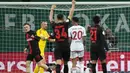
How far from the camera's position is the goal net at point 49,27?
68.7 ft

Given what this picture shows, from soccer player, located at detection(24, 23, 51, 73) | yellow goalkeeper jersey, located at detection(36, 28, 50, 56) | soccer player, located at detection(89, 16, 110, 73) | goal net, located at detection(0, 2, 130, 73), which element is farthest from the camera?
goal net, located at detection(0, 2, 130, 73)

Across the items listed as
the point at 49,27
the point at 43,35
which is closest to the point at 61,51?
the point at 43,35

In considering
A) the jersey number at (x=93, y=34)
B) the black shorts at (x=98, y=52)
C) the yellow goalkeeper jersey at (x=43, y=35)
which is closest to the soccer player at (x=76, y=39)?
the jersey number at (x=93, y=34)

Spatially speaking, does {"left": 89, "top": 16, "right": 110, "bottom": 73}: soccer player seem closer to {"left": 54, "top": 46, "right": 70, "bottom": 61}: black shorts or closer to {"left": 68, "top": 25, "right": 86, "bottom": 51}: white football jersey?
{"left": 68, "top": 25, "right": 86, "bottom": 51}: white football jersey

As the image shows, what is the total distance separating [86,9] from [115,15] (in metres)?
1.27

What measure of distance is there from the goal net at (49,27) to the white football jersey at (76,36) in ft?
9.22

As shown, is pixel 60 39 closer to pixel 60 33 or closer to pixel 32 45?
pixel 60 33

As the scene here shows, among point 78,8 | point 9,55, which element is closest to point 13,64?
point 9,55

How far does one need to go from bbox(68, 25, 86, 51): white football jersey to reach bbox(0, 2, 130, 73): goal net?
9.22 ft

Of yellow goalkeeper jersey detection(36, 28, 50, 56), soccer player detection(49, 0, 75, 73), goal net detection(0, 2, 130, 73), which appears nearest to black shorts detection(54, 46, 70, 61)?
soccer player detection(49, 0, 75, 73)

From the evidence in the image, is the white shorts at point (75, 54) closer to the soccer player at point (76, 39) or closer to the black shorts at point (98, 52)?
the soccer player at point (76, 39)

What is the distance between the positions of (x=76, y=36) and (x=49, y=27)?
3.79 meters

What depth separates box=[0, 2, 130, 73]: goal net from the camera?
20953 millimetres

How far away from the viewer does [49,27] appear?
21500mm
